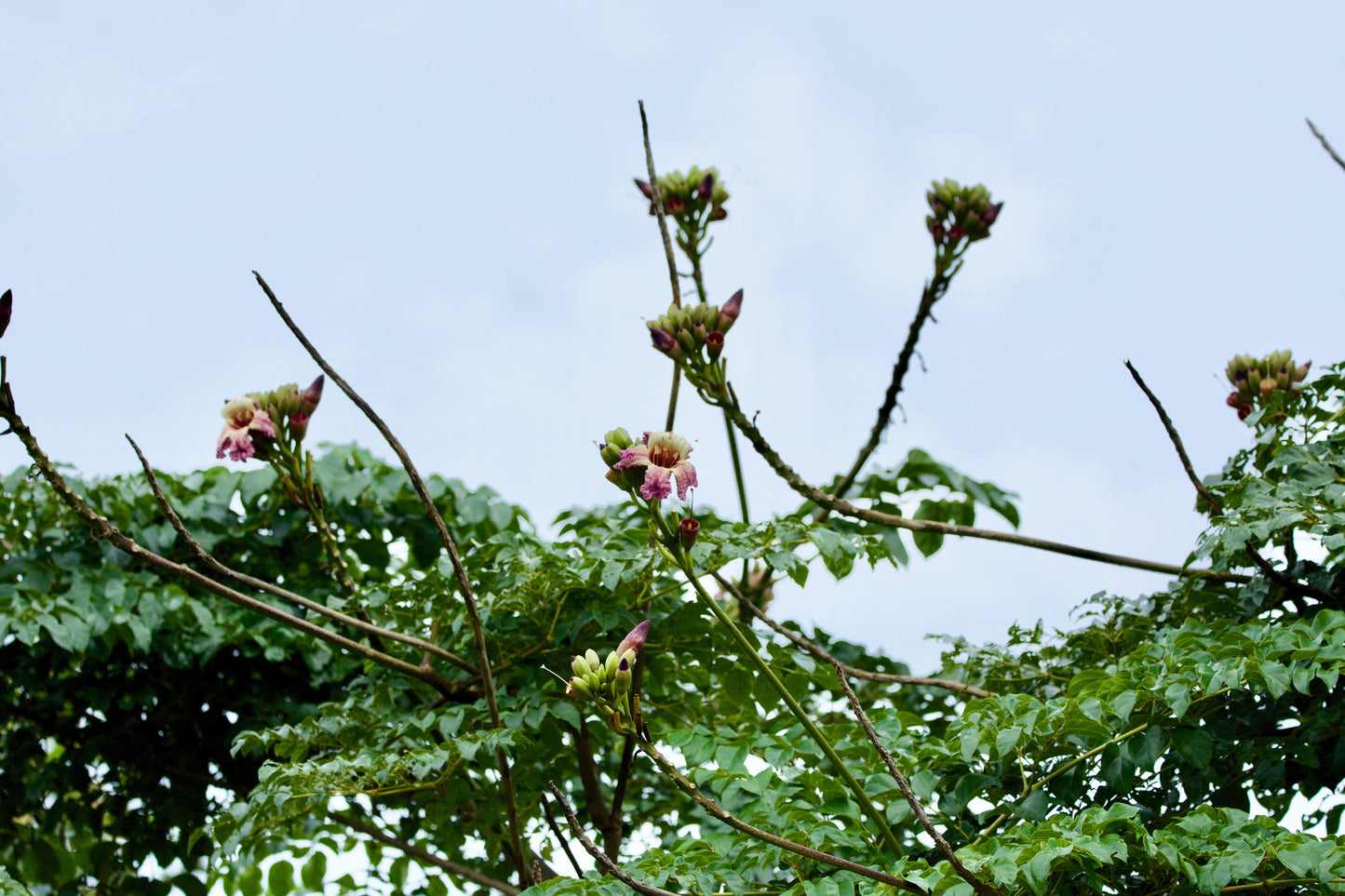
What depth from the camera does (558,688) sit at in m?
2.10

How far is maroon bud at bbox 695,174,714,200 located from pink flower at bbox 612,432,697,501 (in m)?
1.18

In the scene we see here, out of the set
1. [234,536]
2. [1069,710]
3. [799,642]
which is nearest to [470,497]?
[234,536]

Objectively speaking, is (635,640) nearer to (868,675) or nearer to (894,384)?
(868,675)

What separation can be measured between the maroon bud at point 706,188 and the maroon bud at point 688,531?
1.25m

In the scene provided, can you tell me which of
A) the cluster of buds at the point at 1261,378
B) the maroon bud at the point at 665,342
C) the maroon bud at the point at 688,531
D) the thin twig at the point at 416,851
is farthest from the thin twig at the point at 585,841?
the cluster of buds at the point at 1261,378

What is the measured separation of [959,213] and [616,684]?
1653mm

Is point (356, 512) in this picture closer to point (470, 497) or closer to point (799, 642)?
point (470, 497)

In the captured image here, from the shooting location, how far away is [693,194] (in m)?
2.55

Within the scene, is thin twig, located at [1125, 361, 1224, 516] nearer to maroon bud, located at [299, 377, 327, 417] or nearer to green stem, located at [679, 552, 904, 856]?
green stem, located at [679, 552, 904, 856]

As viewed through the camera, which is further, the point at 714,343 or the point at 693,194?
the point at 693,194

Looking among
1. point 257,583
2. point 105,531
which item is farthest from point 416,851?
point 105,531

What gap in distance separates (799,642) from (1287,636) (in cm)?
78

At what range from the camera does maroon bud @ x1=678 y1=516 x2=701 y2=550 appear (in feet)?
4.77

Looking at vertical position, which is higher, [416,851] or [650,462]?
[650,462]
